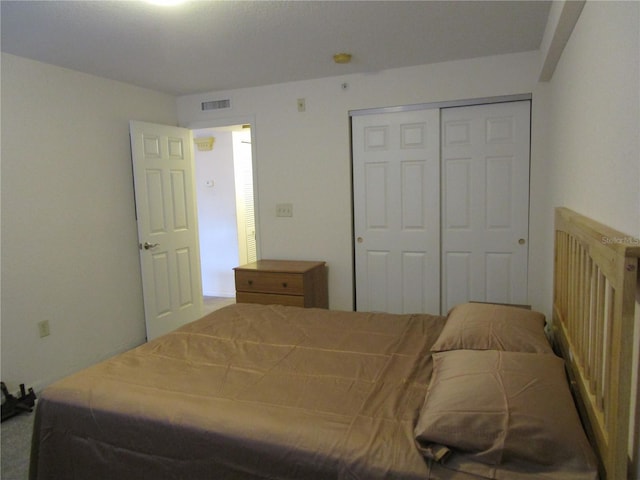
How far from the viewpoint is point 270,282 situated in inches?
141

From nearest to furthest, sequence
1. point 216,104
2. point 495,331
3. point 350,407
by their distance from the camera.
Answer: point 350,407 < point 495,331 < point 216,104

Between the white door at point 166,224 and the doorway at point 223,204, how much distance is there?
1.22 meters

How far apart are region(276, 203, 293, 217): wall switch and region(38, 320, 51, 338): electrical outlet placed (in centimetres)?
201

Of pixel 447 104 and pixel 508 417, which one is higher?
pixel 447 104

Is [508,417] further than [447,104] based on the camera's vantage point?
No

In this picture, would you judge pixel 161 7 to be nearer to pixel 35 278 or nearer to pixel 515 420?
pixel 35 278

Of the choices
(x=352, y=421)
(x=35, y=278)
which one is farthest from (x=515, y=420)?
(x=35, y=278)

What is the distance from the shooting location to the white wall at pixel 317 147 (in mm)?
3480

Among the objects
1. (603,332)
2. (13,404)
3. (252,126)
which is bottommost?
(13,404)

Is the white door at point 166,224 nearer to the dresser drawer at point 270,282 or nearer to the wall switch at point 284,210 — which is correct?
the dresser drawer at point 270,282

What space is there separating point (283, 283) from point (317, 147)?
48.9 inches

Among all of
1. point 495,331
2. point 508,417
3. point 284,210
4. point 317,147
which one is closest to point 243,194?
point 284,210

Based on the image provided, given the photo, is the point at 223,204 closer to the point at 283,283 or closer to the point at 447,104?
the point at 283,283

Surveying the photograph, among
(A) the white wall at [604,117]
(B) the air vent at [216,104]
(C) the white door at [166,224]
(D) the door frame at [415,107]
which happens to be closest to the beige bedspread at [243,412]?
(A) the white wall at [604,117]
